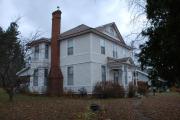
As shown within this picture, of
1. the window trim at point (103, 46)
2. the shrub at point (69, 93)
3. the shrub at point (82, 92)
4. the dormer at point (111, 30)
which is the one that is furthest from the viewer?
the dormer at point (111, 30)

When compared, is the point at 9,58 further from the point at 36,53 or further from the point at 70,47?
the point at 36,53

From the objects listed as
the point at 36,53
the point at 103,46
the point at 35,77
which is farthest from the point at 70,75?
the point at 36,53

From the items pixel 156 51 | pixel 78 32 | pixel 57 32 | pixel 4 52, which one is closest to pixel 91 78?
pixel 78 32

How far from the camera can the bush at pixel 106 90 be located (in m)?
27.0

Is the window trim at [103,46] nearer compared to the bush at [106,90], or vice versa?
the bush at [106,90]

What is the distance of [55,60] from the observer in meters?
30.5

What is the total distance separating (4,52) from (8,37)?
2.28 metres

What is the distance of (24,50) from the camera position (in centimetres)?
2188

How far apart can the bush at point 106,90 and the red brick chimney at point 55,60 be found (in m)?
4.30

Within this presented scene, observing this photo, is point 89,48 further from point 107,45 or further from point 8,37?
point 8,37

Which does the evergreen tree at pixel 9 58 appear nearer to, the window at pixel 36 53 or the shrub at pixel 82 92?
the shrub at pixel 82 92

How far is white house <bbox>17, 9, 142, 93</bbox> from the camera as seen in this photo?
27984 mm

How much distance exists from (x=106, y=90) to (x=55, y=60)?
7213 mm

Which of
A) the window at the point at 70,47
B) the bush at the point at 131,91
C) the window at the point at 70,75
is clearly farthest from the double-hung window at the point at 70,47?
the bush at the point at 131,91
